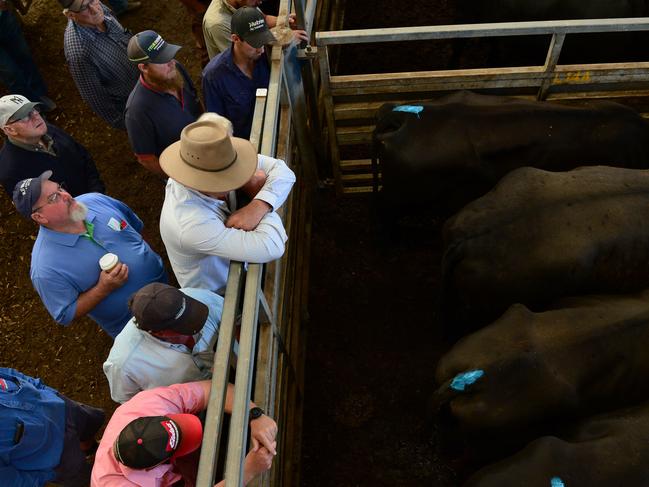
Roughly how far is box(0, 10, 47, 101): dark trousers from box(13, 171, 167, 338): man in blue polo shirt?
304 cm

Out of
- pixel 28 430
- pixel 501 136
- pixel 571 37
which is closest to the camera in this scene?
pixel 28 430

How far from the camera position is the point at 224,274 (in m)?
2.93

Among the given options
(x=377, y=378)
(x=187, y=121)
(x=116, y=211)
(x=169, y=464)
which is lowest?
(x=377, y=378)

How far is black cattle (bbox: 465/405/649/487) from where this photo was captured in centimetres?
260

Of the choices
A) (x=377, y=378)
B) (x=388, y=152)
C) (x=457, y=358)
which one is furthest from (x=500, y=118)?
(x=377, y=378)

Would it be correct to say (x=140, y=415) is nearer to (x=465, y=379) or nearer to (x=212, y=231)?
(x=212, y=231)

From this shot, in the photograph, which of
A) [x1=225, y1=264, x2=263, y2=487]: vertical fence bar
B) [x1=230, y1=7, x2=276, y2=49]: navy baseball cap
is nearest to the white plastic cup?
[x1=225, y1=264, x2=263, y2=487]: vertical fence bar

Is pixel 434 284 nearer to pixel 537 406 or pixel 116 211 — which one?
pixel 537 406

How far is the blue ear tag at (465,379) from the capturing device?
2.93 metres

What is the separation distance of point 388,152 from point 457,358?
148cm

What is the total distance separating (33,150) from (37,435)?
1.73m

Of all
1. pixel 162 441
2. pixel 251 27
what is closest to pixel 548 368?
pixel 162 441

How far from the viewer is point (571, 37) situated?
211 inches

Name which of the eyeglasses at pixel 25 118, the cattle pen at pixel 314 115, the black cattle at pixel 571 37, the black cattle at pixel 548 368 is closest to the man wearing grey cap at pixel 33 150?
the eyeglasses at pixel 25 118
